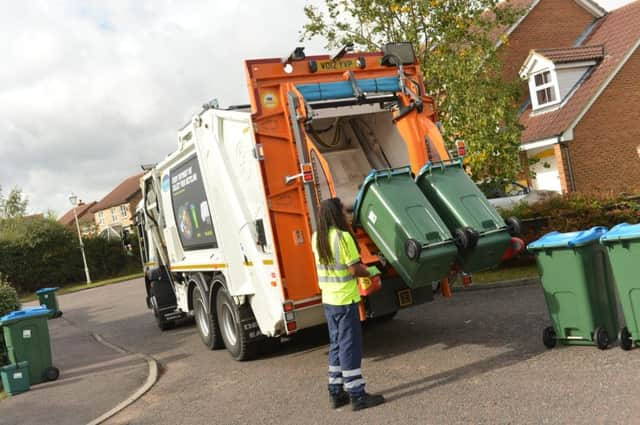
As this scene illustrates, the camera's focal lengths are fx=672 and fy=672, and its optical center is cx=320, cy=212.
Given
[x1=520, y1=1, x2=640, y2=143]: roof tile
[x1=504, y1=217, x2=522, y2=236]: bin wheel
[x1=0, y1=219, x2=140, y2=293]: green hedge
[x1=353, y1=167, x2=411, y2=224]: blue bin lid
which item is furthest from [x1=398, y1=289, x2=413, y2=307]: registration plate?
[x1=0, y1=219, x2=140, y2=293]: green hedge

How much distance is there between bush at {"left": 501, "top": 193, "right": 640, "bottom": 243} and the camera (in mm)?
10117

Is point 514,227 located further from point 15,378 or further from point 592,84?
point 592,84

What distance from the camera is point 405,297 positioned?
6.60 metres

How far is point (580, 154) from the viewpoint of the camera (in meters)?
19.1

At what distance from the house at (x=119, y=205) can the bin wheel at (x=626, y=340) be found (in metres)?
60.6

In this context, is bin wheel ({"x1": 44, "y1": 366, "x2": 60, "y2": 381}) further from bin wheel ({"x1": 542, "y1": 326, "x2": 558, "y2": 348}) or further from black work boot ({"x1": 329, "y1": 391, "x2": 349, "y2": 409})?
bin wheel ({"x1": 542, "y1": 326, "x2": 558, "y2": 348})

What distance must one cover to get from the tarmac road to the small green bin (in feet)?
5.38

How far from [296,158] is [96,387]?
3661 mm

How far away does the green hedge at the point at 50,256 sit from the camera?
109 feet

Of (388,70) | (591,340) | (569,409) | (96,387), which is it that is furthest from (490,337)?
(96,387)

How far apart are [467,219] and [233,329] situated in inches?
132

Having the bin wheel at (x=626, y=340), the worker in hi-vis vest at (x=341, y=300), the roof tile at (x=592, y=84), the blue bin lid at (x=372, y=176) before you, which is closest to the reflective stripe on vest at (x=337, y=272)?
the worker in hi-vis vest at (x=341, y=300)

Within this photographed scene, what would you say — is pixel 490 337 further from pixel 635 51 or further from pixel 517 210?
pixel 635 51

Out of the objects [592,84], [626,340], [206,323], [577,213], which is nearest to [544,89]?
[592,84]
